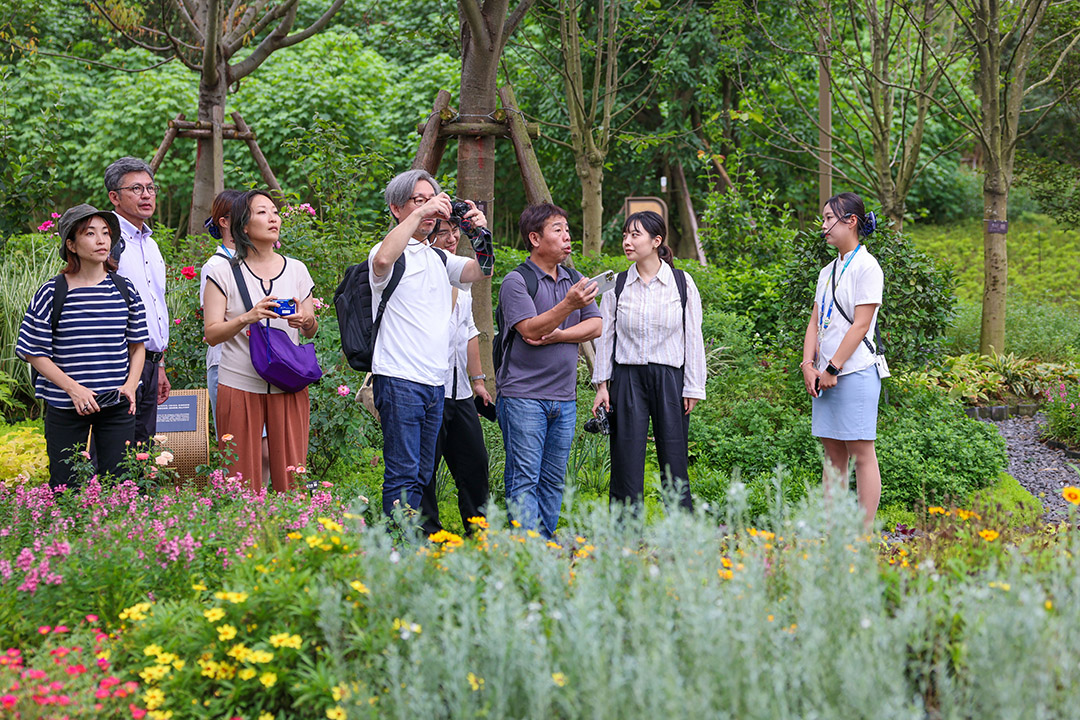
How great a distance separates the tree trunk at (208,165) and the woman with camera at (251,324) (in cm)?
468

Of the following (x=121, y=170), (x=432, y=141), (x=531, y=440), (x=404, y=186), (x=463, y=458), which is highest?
(x=432, y=141)

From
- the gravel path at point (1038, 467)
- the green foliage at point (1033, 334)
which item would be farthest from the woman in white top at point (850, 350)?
the green foliage at point (1033, 334)

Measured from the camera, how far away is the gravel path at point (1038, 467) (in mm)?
6031

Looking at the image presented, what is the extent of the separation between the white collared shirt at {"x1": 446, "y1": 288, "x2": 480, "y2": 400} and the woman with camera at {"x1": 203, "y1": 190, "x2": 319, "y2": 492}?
0.68 metres

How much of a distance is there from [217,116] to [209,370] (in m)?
4.84

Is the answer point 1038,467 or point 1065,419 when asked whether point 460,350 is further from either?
point 1065,419

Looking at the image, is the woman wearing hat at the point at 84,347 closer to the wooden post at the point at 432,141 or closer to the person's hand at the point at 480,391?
the person's hand at the point at 480,391

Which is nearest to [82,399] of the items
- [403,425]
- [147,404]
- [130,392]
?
[130,392]

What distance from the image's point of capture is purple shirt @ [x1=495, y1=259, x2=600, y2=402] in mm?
4203

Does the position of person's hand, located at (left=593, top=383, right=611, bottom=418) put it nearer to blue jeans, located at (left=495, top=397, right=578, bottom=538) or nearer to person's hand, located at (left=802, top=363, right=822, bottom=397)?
blue jeans, located at (left=495, top=397, right=578, bottom=538)

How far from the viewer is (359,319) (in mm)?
3969

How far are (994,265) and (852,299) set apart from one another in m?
5.66

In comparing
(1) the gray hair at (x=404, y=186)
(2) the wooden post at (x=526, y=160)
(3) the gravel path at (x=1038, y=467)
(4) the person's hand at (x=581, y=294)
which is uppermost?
(2) the wooden post at (x=526, y=160)

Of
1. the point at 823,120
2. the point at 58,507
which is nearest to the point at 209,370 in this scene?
the point at 58,507
